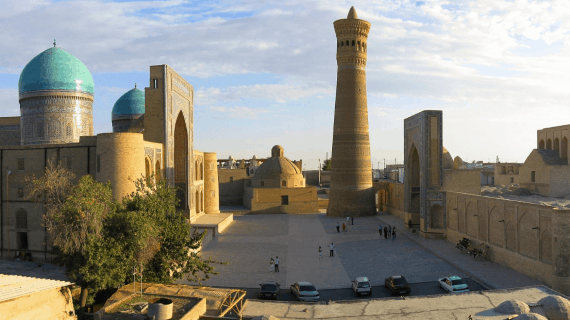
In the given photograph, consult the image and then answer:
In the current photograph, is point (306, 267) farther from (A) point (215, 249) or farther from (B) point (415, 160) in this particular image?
(B) point (415, 160)

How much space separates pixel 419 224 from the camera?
25641 millimetres

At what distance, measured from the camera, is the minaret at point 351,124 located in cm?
3077

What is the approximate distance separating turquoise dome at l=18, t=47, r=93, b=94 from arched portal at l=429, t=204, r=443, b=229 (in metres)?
21.8

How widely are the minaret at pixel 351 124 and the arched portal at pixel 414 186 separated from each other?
A: 5641mm

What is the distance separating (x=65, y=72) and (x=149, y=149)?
40.0ft

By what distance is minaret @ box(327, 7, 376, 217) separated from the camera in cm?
3077

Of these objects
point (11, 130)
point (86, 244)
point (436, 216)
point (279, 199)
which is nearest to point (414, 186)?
point (436, 216)

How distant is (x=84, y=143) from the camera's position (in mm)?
17156

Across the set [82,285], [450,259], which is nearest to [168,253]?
[82,285]

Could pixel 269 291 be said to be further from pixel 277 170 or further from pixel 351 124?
pixel 277 170

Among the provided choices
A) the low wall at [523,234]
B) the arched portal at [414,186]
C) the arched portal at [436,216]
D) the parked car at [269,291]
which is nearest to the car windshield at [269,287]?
the parked car at [269,291]

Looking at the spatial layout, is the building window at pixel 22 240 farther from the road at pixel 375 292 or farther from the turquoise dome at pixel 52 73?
the turquoise dome at pixel 52 73

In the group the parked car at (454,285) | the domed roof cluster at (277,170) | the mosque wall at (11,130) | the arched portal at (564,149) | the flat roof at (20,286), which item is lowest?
the parked car at (454,285)

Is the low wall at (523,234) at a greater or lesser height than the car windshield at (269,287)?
greater
